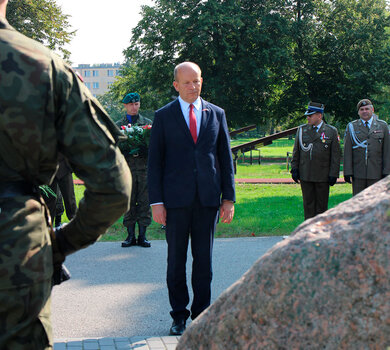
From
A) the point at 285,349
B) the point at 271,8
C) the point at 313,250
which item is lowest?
the point at 285,349

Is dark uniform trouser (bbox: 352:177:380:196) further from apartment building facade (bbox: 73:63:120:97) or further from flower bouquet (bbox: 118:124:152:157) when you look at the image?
apartment building facade (bbox: 73:63:120:97)

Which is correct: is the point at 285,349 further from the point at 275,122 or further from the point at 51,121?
the point at 275,122

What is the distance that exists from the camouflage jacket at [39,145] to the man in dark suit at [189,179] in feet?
8.17

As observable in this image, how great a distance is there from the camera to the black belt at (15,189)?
1.75m

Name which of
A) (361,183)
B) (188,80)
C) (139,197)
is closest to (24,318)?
(188,80)

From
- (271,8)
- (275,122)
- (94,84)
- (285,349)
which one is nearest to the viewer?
(285,349)

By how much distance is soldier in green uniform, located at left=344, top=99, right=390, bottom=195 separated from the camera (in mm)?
8844

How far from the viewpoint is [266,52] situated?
3209 centimetres

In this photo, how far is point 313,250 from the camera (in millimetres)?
2316

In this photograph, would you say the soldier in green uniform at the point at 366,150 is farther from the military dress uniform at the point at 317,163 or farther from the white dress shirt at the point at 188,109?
the white dress shirt at the point at 188,109

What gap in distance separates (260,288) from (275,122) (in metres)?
36.4

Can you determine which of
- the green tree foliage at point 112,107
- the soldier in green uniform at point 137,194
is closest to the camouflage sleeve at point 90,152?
the soldier in green uniform at point 137,194

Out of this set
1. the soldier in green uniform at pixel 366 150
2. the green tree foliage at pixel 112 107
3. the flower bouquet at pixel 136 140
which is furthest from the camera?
the green tree foliage at pixel 112 107

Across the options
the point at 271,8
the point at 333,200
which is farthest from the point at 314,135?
the point at 271,8
